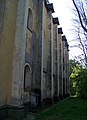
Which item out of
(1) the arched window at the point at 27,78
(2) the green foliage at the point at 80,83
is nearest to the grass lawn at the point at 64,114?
(1) the arched window at the point at 27,78

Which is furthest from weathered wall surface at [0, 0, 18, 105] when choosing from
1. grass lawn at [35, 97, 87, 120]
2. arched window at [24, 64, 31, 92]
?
arched window at [24, 64, 31, 92]

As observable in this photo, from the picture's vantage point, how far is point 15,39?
447 inches

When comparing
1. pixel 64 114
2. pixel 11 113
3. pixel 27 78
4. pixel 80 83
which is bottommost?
pixel 64 114

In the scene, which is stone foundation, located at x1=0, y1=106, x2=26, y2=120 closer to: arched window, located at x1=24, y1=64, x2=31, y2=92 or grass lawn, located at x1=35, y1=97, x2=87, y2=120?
grass lawn, located at x1=35, y1=97, x2=87, y2=120

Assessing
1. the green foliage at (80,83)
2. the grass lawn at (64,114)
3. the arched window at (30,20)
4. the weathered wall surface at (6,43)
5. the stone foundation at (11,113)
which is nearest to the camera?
the stone foundation at (11,113)

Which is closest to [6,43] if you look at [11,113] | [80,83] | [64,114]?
[11,113]

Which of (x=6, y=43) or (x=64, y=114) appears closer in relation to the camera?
(x=6, y=43)

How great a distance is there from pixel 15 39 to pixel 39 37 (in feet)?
20.1

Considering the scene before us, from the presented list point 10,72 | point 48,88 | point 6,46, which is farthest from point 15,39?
point 48,88

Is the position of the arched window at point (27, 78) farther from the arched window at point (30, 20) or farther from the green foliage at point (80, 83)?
the green foliage at point (80, 83)

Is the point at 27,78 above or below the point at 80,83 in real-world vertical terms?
below

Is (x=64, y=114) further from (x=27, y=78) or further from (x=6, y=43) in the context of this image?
(x=6, y=43)

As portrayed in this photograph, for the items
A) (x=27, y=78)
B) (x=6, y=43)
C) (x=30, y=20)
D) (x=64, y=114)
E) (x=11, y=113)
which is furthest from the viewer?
(x=30, y=20)

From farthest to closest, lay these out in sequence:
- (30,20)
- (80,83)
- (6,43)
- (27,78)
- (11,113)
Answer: (80,83) → (30,20) → (27,78) → (6,43) → (11,113)
